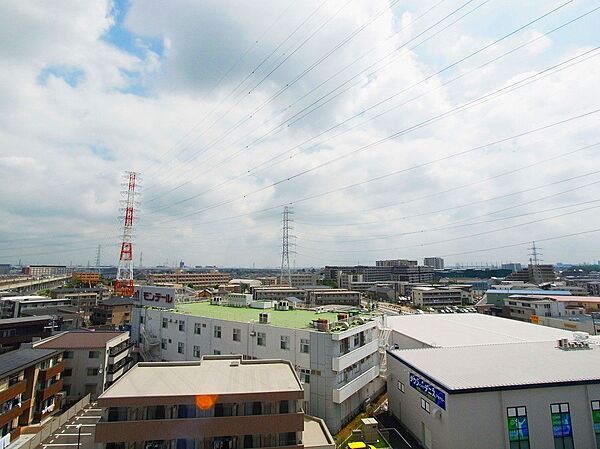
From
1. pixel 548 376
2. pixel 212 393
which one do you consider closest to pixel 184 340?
pixel 212 393

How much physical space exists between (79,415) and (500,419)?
101 ft

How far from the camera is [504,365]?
22.4 metres

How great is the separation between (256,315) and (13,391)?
62.4 ft

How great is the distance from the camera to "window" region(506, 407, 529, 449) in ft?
61.7

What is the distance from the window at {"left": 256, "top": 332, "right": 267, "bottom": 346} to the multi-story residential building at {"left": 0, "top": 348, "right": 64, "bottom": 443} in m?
17.3

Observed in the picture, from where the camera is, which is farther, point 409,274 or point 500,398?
point 409,274

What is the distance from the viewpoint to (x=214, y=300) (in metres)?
45.2

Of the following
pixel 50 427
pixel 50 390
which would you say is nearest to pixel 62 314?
pixel 50 390

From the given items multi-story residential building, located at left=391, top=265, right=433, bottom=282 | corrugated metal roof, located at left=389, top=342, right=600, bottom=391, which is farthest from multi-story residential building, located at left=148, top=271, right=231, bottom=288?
corrugated metal roof, located at left=389, top=342, right=600, bottom=391

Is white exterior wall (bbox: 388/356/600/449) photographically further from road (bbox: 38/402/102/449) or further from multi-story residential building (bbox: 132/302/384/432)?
road (bbox: 38/402/102/449)

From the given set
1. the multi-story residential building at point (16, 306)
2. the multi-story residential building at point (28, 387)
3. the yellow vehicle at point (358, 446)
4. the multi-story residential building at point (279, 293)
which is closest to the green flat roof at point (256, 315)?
the yellow vehicle at point (358, 446)

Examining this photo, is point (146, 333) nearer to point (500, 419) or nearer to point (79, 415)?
point (79, 415)

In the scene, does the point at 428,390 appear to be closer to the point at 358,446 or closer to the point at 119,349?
the point at 358,446

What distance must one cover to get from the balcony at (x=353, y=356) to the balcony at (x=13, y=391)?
22704 millimetres
